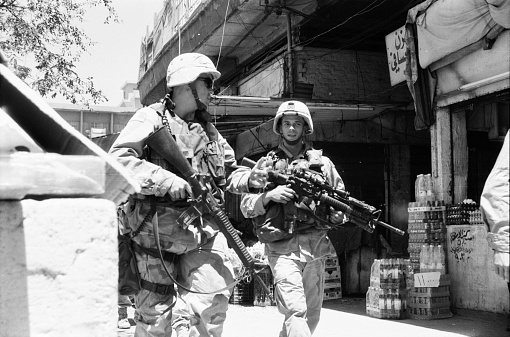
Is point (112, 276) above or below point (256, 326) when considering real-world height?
above

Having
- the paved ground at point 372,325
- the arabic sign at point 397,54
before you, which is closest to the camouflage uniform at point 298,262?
the paved ground at point 372,325

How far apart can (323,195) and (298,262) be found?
544 millimetres

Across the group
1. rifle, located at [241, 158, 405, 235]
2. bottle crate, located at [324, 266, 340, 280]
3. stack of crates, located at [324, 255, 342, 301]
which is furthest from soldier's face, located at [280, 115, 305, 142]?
bottle crate, located at [324, 266, 340, 280]

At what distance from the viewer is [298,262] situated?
15.8 feet

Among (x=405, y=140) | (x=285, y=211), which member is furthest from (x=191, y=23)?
(x=285, y=211)

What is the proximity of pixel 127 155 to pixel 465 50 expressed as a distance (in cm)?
509

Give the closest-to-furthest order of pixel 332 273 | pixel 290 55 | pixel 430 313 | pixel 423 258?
1. pixel 430 313
2. pixel 423 258
3. pixel 332 273
4. pixel 290 55

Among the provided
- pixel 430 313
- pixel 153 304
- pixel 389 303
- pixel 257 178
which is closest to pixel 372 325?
pixel 389 303

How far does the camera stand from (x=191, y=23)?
13.8 m

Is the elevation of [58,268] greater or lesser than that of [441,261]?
greater

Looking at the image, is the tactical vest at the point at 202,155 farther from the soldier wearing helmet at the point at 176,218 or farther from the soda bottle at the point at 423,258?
the soda bottle at the point at 423,258

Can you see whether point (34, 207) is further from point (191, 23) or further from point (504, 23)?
point (191, 23)

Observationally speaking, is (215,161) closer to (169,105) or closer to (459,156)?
(169,105)

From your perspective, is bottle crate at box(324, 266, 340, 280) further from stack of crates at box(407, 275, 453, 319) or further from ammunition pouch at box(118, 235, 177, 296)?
ammunition pouch at box(118, 235, 177, 296)
